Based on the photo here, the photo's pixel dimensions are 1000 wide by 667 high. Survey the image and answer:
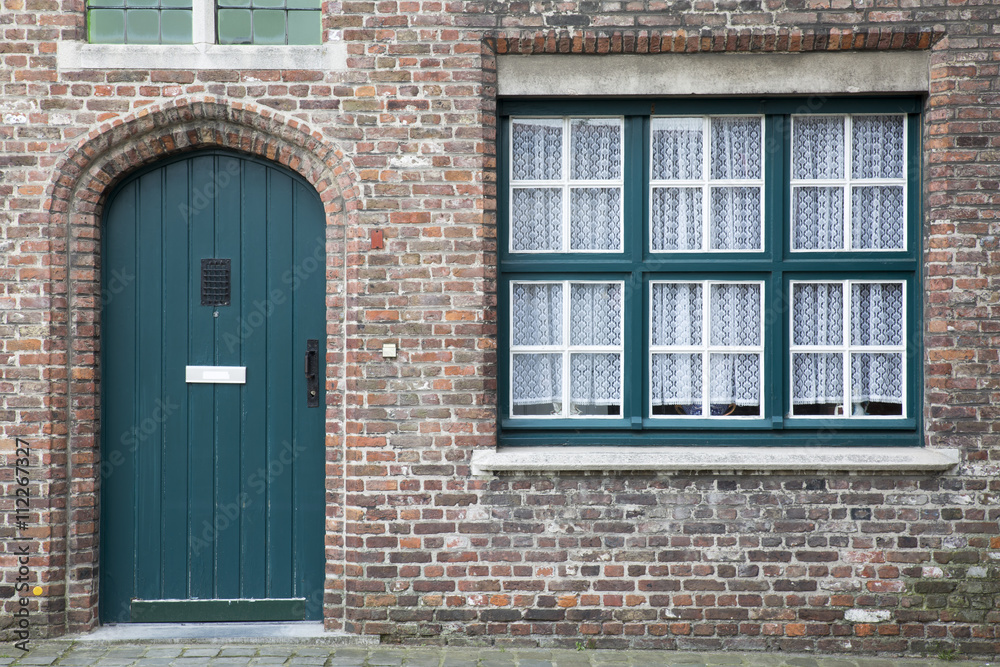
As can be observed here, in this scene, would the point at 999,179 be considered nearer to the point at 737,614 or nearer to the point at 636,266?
the point at 636,266

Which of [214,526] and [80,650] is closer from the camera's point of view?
[80,650]

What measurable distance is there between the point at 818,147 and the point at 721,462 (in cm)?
211

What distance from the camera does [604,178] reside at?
532 centimetres

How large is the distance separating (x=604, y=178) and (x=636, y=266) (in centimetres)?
60

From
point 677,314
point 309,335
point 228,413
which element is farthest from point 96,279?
point 677,314

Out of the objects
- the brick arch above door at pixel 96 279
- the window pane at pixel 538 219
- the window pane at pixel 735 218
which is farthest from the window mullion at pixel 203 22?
the window pane at pixel 735 218

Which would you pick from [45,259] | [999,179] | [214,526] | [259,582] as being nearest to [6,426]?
[45,259]

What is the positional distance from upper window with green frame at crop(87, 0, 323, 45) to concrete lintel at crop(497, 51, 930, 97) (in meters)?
1.26

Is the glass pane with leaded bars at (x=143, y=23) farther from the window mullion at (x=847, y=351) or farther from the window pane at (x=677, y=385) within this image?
the window mullion at (x=847, y=351)

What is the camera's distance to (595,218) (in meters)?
5.34

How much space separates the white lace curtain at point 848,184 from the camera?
5.29 m

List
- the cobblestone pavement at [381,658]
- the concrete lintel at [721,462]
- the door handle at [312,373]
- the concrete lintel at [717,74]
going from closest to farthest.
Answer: the cobblestone pavement at [381,658], the concrete lintel at [721,462], the concrete lintel at [717,74], the door handle at [312,373]

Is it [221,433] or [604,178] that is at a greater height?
[604,178]

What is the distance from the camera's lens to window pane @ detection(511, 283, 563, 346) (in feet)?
17.5
